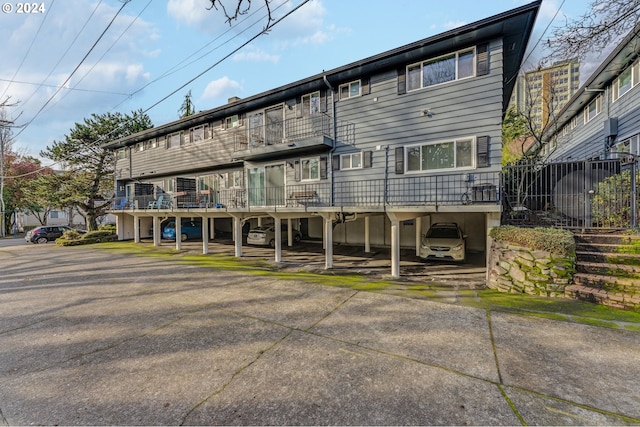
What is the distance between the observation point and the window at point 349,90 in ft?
37.9

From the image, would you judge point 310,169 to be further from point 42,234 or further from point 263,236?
point 42,234

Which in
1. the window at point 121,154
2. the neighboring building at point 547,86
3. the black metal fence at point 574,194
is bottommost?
the black metal fence at point 574,194

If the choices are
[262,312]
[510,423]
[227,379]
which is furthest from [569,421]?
[262,312]

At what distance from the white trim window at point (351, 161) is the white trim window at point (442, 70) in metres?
3.22

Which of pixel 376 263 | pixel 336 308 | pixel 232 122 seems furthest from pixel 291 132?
pixel 336 308

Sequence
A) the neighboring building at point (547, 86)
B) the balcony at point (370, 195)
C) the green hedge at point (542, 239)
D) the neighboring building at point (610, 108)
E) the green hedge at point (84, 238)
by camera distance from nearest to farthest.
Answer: the green hedge at point (542, 239) → the balcony at point (370, 195) → the neighboring building at point (610, 108) → the neighboring building at point (547, 86) → the green hedge at point (84, 238)

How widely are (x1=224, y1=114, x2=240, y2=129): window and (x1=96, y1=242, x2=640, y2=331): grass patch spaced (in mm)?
8612

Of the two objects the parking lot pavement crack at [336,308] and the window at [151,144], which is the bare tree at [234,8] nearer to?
the parking lot pavement crack at [336,308]

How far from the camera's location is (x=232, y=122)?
52.2 ft

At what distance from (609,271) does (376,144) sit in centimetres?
773

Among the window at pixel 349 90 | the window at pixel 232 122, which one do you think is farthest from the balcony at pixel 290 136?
the window at pixel 349 90

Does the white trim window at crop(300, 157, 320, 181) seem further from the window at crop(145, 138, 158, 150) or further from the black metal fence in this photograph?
the window at crop(145, 138, 158, 150)

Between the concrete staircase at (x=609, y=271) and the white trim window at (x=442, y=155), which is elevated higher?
the white trim window at (x=442, y=155)

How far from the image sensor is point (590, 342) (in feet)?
13.8
